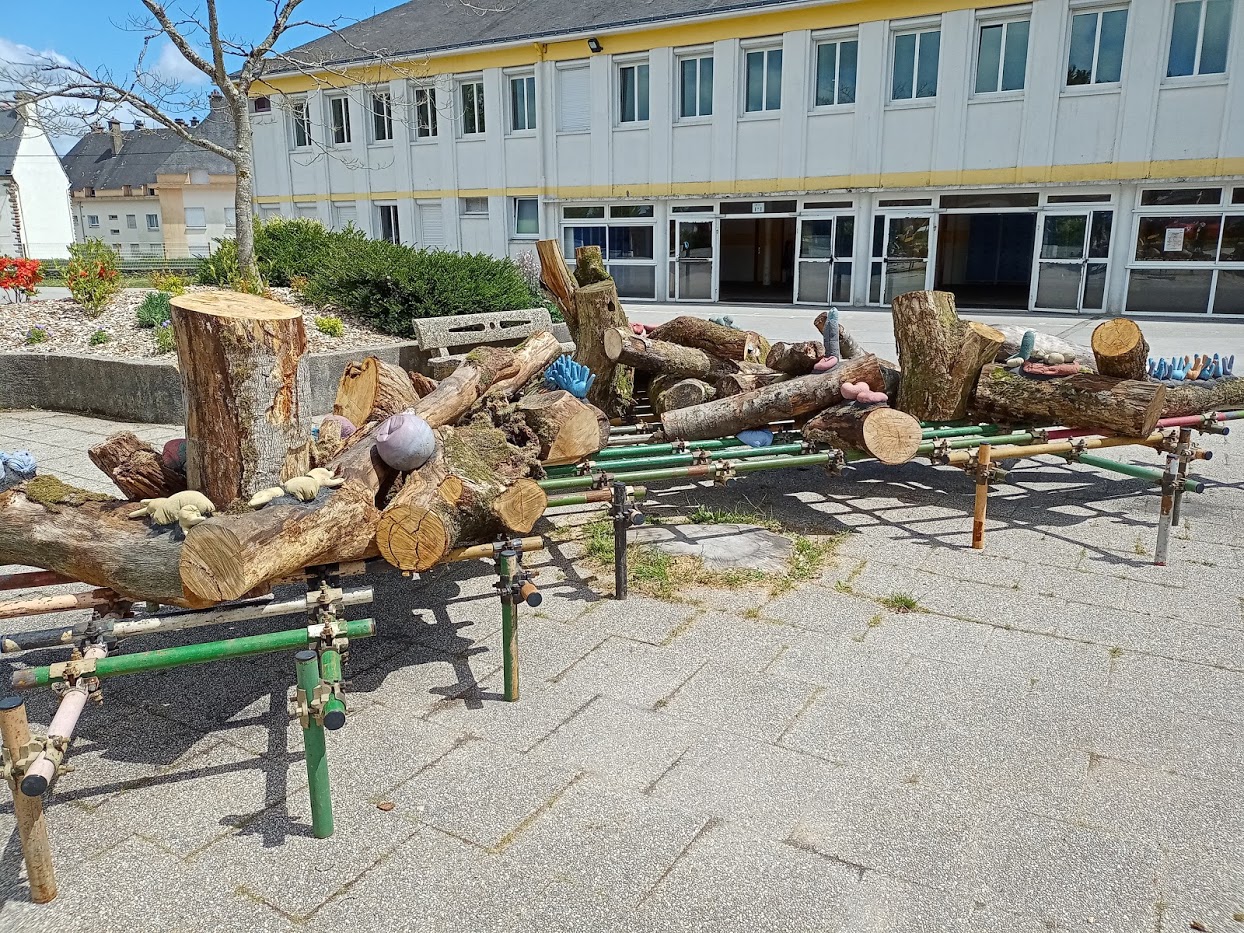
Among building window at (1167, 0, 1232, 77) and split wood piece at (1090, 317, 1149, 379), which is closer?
split wood piece at (1090, 317, 1149, 379)

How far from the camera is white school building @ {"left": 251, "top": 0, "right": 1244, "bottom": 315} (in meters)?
17.5

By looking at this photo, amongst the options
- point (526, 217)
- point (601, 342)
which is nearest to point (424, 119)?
point (526, 217)

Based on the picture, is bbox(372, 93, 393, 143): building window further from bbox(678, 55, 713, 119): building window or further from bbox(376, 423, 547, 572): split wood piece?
bbox(376, 423, 547, 572): split wood piece

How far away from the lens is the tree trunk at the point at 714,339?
23.6ft

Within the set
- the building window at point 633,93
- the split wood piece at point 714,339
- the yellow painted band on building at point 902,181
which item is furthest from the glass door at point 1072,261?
the split wood piece at point 714,339

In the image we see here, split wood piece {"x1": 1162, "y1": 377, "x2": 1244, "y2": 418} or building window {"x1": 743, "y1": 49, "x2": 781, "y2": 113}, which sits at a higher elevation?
building window {"x1": 743, "y1": 49, "x2": 781, "y2": 113}

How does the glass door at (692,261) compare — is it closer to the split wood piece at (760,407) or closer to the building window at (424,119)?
the building window at (424,119)

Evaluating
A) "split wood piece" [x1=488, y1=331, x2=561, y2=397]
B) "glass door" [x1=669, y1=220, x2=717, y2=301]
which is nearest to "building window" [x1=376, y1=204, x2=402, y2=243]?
"glass door" [x1=669, y1=220, x2=717, y2=301]

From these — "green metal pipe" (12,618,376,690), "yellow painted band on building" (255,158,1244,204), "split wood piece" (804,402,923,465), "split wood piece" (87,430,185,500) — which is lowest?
"green metal pipe" (12,618,376,690)

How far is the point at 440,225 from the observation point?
2580 centimetres

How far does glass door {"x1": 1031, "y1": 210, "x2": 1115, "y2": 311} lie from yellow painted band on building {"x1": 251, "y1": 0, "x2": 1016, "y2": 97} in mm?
4443

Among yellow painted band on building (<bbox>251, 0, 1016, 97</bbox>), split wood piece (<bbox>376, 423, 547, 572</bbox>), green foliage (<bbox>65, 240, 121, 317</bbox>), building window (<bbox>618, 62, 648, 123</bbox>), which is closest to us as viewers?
split wood piece (<bbox>376, 423, 547, 572</bbox>)

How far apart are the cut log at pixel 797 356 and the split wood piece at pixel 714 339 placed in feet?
1.16

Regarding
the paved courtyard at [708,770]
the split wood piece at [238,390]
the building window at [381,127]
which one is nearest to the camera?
the paved courtyard at [708,770]
